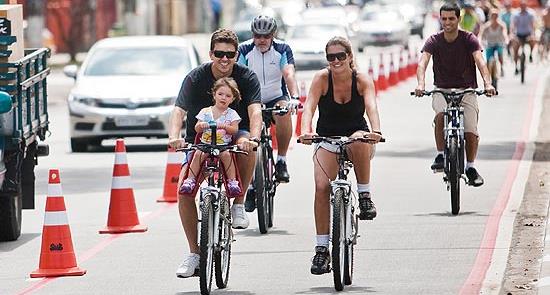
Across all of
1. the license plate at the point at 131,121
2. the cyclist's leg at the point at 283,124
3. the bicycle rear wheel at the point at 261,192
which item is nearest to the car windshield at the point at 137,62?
the license plate at the point at 131,121

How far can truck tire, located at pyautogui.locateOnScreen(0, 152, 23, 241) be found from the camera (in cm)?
1406

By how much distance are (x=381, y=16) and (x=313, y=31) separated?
64.8ft

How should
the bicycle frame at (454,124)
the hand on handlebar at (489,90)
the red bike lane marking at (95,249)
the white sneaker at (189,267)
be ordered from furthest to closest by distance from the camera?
the bicycle frame at (454,124) < the hand on handlebar at (489,90) < the red bike lane marking at (95,249) < the white sneaker at (189,267)

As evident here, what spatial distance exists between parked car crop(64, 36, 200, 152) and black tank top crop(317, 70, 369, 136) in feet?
39.7

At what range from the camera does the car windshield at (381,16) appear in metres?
66.7

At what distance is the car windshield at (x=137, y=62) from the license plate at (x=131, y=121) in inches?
46.4

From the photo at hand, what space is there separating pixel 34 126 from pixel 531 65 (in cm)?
3567

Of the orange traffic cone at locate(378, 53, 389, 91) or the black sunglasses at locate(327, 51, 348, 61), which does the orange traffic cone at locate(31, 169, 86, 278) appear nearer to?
the black sunglasses at locate(327, 51, 348, 61)

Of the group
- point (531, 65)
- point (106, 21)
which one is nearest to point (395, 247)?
point (531, 65)

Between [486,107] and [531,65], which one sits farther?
[531,65]

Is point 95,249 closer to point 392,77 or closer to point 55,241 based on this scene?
point 55,241

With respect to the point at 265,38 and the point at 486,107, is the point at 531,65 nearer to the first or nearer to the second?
the point at 486,107

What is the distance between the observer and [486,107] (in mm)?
32156

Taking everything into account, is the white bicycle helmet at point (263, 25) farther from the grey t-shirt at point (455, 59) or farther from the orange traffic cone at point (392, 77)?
the orange traffic cone at point (392, 77)
